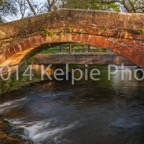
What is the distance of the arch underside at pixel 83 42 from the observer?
253 inches

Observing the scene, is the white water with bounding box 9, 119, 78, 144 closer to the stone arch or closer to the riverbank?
the riverbank

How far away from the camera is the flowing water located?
8.16 meters

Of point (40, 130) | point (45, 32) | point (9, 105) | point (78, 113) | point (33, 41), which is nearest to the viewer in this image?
point (45, 32)

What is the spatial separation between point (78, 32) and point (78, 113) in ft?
15.2

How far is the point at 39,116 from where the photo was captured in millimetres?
10312

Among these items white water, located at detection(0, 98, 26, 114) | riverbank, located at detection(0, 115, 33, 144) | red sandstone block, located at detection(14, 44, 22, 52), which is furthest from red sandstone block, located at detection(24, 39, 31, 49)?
white water, located at detection(0, 98, 26, 114)

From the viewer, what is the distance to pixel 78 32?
6910 mm

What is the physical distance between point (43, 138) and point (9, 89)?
7.60m

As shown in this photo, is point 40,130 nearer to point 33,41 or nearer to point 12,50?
point 12,50

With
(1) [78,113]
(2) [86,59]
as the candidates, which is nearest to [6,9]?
(2) [86,59]

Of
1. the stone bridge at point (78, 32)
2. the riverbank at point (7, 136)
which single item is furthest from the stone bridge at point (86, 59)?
the stone bridge at point (78, 32)

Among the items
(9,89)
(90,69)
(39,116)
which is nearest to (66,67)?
(90,69)

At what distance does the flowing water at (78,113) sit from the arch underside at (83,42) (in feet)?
8.16

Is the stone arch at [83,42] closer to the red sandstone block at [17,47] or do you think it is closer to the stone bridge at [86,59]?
the red sandstone block at [17,47]
